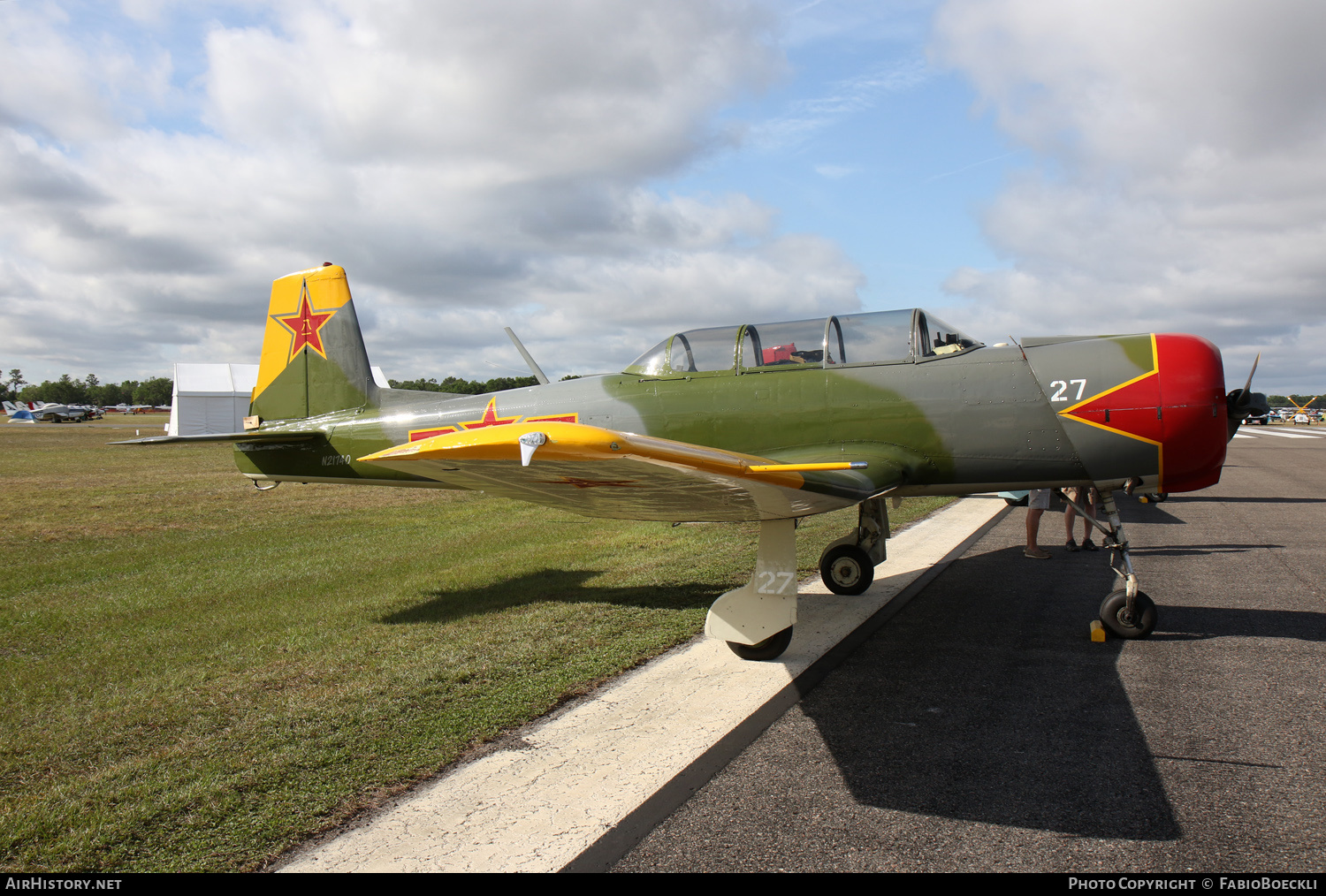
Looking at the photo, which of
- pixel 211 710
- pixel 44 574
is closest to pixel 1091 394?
pixel 211 710

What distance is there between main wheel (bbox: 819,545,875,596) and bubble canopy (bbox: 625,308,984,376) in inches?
76.7

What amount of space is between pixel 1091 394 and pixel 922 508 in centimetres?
737

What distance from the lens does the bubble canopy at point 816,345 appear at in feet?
19.2

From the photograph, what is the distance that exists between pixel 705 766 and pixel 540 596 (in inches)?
137

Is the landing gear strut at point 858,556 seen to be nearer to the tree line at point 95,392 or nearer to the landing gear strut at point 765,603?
the landing gear strut at point 765,603

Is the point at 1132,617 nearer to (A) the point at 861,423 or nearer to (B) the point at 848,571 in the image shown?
(B) the point at 848,571

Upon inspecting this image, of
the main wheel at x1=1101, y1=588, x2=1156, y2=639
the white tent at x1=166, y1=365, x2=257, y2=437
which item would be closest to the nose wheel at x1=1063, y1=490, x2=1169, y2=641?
the main wheel at x1=1101, y1=588, x2=1156, y2=639

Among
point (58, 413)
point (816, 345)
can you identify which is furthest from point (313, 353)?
point (58, 413)

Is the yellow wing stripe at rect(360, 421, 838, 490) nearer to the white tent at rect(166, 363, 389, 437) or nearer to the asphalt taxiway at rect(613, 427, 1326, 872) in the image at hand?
the asphalt taxiway at rect(613, 427, 1326, 872)

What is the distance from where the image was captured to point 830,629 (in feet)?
18.6

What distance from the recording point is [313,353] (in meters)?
7.68

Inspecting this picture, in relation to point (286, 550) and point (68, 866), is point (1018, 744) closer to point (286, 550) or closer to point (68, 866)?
point (68, 866)

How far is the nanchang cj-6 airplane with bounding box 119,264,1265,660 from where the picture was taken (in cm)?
470

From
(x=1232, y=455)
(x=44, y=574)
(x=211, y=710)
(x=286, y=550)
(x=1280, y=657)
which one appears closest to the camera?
(x=211, y=710)
